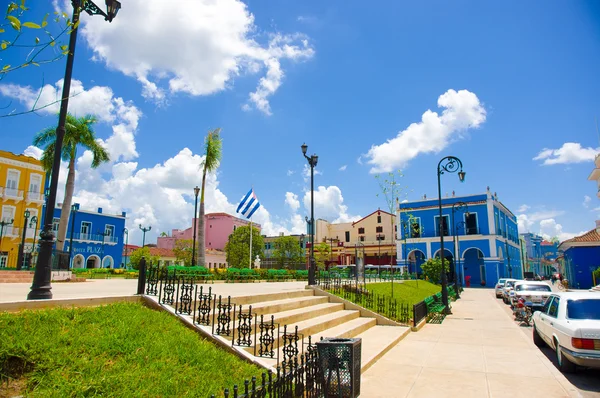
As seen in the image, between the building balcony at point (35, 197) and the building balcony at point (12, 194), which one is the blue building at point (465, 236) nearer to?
the building balcony at point (35, 197)

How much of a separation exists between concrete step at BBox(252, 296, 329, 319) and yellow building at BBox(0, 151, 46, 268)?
3152 cm

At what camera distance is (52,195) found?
691 centimetres

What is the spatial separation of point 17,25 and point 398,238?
53278 millimetres

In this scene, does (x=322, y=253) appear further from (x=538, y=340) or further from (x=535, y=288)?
(x=538, y=340)

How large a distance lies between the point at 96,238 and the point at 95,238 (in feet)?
0.39

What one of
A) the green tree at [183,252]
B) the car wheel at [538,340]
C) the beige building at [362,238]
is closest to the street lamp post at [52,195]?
the car wheel at [538,340]

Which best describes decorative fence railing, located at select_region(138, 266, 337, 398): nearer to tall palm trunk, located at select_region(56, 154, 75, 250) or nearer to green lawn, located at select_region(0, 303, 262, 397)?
green lawn, located at select_region(0, 303, 262, 397)

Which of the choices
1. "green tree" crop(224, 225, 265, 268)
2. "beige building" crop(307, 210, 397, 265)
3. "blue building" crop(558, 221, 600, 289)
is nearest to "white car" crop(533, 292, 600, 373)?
"blue building" crop(558, 221, 600, 289)

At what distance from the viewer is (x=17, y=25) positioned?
3375 mm

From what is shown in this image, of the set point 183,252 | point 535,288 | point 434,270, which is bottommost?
point 535,288

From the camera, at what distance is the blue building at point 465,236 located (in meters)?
46.7

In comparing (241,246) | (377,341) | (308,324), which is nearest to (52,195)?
(308,324)

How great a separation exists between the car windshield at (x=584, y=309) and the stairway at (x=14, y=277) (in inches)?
749

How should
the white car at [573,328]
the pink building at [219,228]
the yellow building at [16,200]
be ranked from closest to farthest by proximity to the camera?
the white car at [573,328] → the yellow building at [16,200] → the pink building at [219,228]
